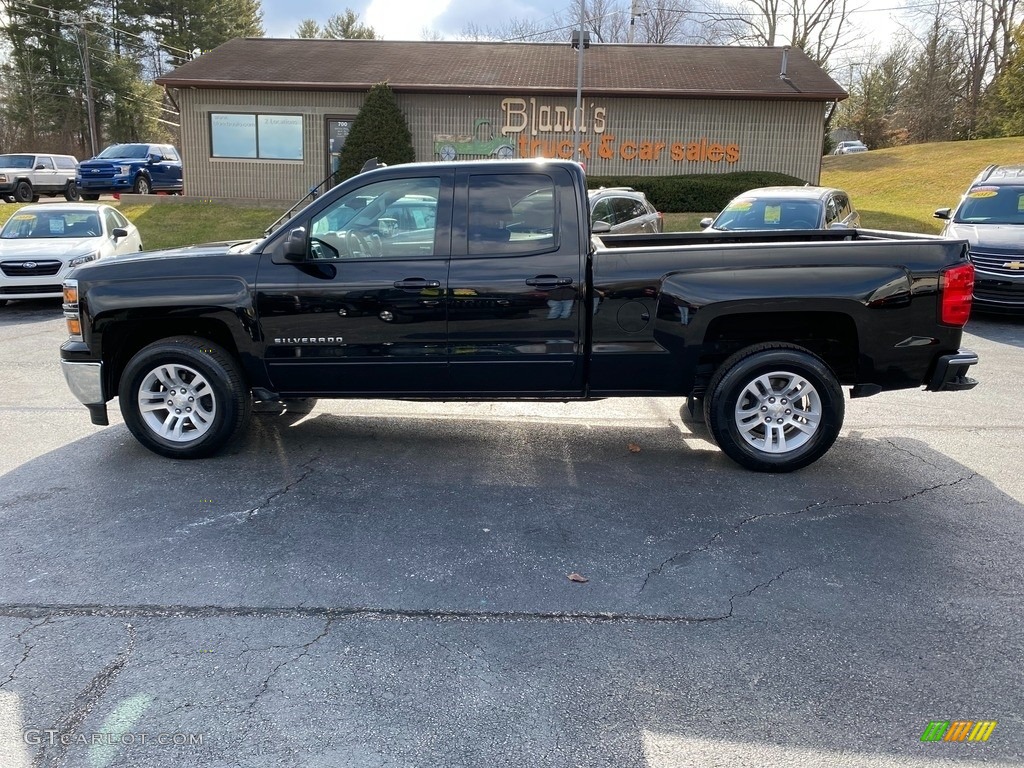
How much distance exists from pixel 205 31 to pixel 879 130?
45.6m

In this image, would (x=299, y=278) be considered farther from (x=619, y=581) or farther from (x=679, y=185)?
(x=679, y=185)

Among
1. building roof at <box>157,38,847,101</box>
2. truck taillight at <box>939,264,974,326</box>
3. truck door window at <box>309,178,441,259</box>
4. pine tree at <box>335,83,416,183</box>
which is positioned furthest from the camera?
building roof at <box>157,38,847,101</box>

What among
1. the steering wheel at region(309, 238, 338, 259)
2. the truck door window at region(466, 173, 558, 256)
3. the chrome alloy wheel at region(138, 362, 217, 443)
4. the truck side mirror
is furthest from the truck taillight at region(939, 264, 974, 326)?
the chrome alloy wheel at region(138, 362, 217, 443)

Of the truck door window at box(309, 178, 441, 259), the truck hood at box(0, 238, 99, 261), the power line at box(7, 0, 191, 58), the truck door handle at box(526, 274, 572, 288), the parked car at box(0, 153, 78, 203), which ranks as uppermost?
the power line at box(7, 0, 191, 58)

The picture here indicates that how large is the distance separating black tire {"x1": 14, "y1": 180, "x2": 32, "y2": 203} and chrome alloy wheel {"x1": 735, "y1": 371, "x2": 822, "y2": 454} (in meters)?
28.6

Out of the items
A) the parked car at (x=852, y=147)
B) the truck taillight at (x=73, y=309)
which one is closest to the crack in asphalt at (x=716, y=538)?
the truck taillight at (x=73, y=309)

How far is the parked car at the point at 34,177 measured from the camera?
2650cm

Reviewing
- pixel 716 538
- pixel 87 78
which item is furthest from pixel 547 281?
pixel 87 78

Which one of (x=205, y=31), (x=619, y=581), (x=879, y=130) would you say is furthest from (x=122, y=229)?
(x=879, y=130)

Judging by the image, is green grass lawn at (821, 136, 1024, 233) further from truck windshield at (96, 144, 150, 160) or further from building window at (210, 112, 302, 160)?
truck windshield at (96, 144, 150, 160)

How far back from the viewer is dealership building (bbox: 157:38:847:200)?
74.1 ft

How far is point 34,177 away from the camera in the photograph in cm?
2688

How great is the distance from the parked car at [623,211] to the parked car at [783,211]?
1.25 meters

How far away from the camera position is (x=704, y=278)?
5.13 metres
